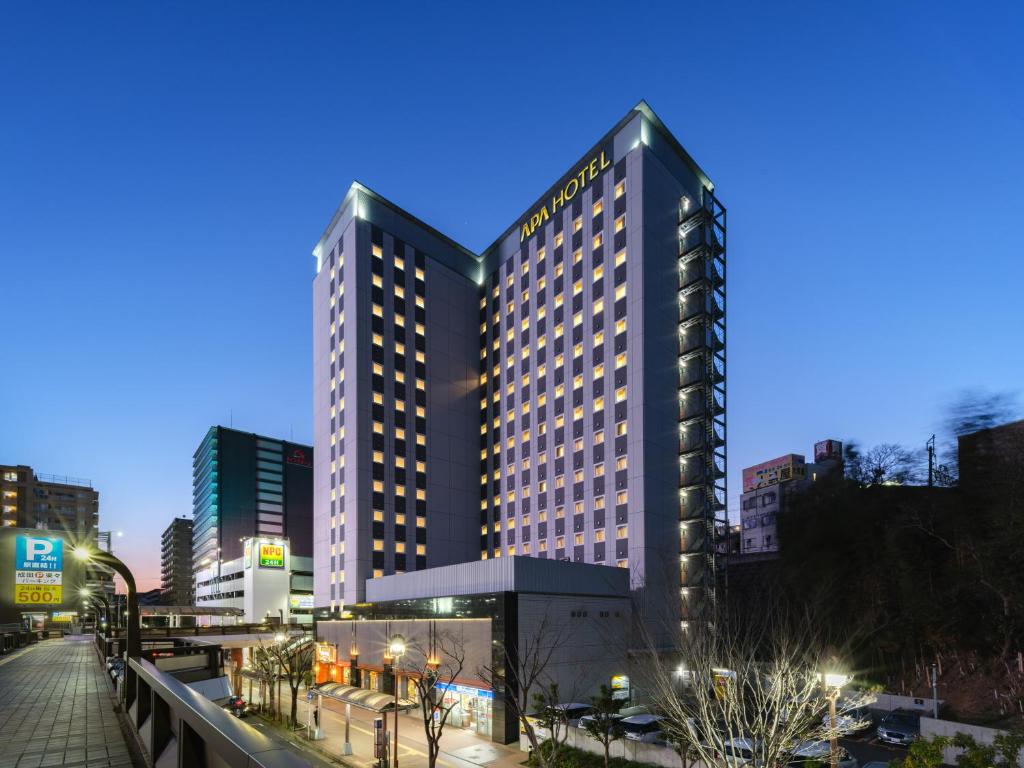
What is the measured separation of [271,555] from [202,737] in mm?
121483

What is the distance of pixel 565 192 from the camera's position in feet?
255

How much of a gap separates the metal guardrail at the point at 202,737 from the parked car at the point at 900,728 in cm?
3949

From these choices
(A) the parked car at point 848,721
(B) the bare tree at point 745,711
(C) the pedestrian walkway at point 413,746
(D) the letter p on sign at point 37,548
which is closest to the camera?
(B) the bare tree at point 745,711

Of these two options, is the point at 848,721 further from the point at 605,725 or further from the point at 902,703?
the point at 902,703

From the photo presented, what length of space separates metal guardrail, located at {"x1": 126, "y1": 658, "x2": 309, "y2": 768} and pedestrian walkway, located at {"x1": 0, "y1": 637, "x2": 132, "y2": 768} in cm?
88

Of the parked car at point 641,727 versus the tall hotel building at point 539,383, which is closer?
the parked car at point 641,727

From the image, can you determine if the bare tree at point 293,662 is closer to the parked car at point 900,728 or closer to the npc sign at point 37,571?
the npc sign at point 37,571

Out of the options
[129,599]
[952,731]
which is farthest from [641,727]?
[129,599]

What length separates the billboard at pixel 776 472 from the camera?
111375 millimetres

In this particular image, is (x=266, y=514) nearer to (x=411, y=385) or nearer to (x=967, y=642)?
(x=411, y=385)

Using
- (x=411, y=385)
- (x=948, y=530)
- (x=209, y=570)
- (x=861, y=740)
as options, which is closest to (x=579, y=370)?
(x=411, y=385)

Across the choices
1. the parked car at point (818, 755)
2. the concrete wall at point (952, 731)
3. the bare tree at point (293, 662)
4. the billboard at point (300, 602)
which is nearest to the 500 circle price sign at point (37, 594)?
the bare tree at point (293, 662)

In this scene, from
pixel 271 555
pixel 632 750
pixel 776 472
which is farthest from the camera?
pixel 271 555

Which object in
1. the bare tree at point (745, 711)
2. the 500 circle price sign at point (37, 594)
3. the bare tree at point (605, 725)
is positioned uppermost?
the 500 circle price sign at point (37, 594)
